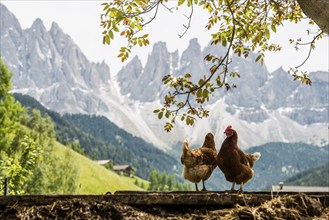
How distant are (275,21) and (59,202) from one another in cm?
628

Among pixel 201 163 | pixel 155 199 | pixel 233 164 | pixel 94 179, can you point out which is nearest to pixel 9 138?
pixel 201 163

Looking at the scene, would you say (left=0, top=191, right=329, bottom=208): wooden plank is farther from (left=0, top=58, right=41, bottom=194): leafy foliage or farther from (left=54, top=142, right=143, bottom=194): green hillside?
(left=54, top=142, right=143, bottom=194): green hillside

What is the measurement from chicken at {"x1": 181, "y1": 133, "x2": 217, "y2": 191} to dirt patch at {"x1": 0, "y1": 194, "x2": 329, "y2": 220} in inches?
135

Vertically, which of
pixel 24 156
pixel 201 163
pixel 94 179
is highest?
pixel 94 179

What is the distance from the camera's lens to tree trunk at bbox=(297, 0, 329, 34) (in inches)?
189

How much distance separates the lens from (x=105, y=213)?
3422mm

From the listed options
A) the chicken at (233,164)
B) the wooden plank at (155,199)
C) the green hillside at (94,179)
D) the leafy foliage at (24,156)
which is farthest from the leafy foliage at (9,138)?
the green hillside at (94,179)

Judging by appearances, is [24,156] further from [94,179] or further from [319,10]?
[94,179]

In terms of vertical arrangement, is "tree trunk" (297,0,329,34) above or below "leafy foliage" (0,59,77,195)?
below

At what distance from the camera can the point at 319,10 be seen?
4.88 meters

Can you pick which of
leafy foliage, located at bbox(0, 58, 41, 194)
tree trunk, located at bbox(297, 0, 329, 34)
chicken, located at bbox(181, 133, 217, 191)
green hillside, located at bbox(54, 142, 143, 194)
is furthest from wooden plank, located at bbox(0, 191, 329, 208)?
green hillside, located at bbox(54, 142, 143, 194)

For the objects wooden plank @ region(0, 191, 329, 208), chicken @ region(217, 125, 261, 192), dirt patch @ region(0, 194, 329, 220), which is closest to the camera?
dirt patch @ region(0, 194, 329, 220)

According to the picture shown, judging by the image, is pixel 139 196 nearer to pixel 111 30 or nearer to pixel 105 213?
pixel 105 213

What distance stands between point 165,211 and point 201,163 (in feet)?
12.4
